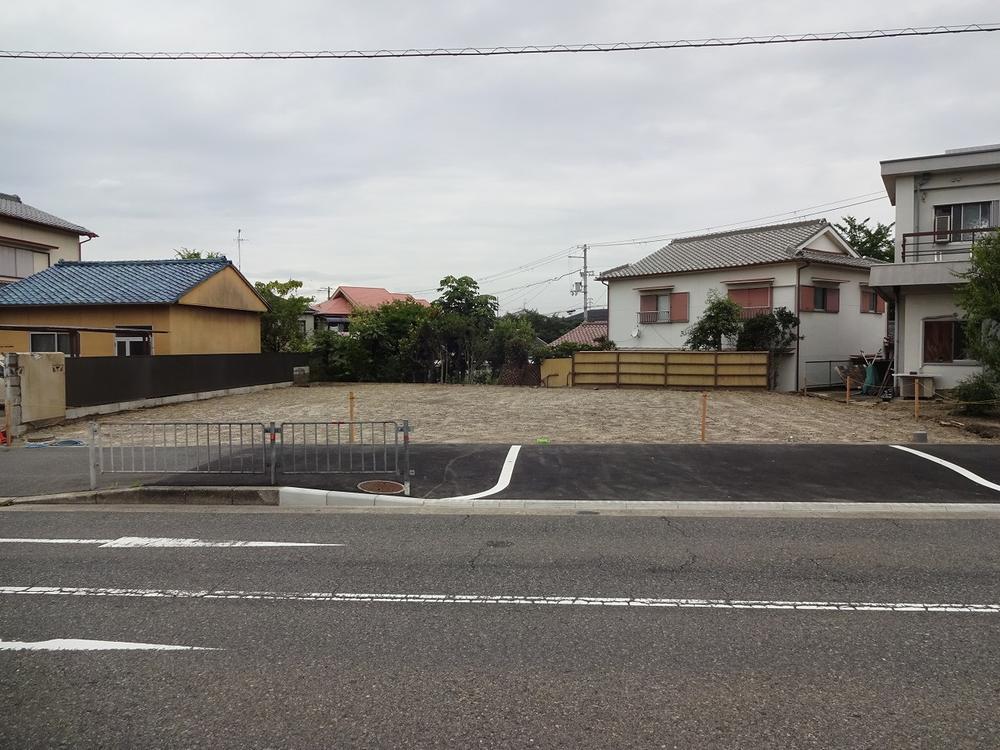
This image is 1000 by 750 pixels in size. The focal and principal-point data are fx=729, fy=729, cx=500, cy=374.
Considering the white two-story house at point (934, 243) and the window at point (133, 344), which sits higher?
the white two-story house at point (934, 243)

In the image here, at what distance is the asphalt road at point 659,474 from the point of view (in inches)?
388

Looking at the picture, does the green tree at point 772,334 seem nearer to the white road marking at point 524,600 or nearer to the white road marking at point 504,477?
the white road marking at point 504,477

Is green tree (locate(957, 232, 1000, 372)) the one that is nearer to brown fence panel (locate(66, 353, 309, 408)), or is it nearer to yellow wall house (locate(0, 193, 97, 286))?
brown fence panel (locate(66, 353, 309, 408))

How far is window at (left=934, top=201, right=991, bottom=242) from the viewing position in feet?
67.1

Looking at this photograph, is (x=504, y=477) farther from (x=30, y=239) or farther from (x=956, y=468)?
(x=30, y=239)

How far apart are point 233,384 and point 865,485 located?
69.9 feet

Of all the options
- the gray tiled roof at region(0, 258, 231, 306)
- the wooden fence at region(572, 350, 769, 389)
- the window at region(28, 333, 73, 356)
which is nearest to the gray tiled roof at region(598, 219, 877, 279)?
the wooden fence at region(572, 350, 769, 389)

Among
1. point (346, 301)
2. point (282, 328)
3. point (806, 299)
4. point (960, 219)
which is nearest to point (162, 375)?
point (282, 328)

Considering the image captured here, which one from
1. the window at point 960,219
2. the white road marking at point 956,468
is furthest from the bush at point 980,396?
the window at point 960,219

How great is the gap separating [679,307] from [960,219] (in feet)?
37.1

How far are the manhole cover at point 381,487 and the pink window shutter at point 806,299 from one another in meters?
21.4

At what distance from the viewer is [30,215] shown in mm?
33156

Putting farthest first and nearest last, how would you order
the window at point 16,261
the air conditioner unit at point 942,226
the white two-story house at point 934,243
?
the window at point 16,261, the air conditioner unit at point 942,226, the white two-story house at point 934,243

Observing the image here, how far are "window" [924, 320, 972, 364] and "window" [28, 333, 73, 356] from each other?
85.7 ft
